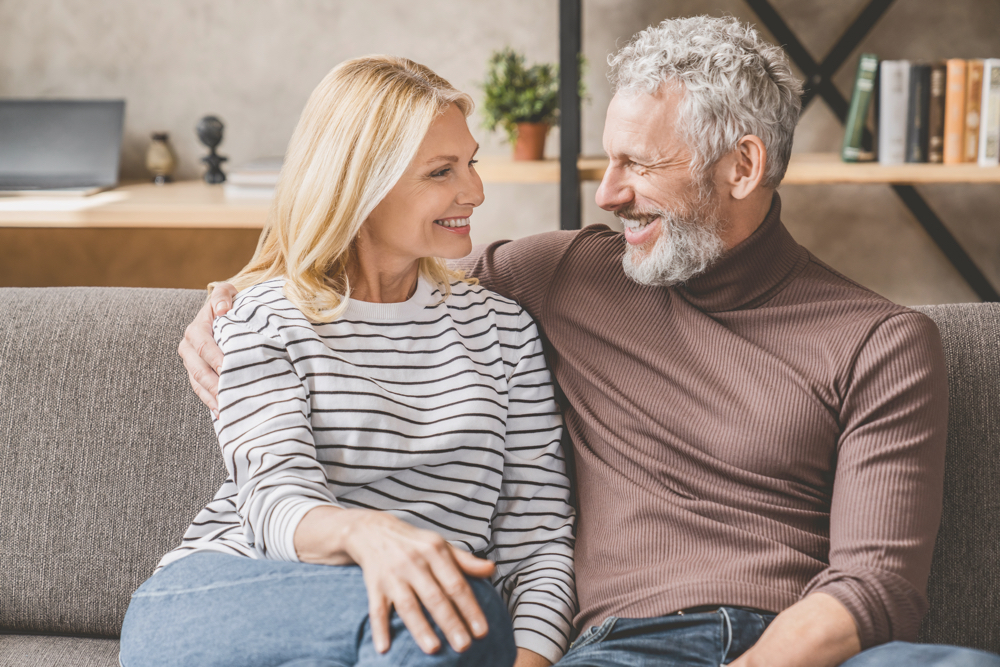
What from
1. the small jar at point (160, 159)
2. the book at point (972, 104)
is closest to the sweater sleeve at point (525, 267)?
the book at point (972, 104)

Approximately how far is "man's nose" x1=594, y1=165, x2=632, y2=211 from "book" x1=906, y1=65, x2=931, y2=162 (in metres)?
1.07

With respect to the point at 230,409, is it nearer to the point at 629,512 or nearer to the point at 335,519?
the point at 335,519

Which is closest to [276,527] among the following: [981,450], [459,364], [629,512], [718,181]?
[459,364]

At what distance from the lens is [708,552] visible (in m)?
1.06

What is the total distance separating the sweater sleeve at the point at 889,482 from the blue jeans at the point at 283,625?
0.39 meters

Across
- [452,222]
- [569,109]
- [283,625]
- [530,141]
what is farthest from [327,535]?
[530,141]

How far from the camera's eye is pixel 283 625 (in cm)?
84

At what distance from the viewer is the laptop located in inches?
91.3

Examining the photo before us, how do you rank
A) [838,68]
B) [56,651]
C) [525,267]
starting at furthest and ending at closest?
1. [838,68]
2. [525,267]
3. [56,651]

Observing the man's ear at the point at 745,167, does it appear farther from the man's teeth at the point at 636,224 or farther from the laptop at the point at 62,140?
the laptop at the point at 62,140

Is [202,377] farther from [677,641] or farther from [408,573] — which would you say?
[677,641]

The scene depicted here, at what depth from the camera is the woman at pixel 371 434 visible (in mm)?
848

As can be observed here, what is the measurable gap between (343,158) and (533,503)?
51 centimetres

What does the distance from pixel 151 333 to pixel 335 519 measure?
1.83 ft
